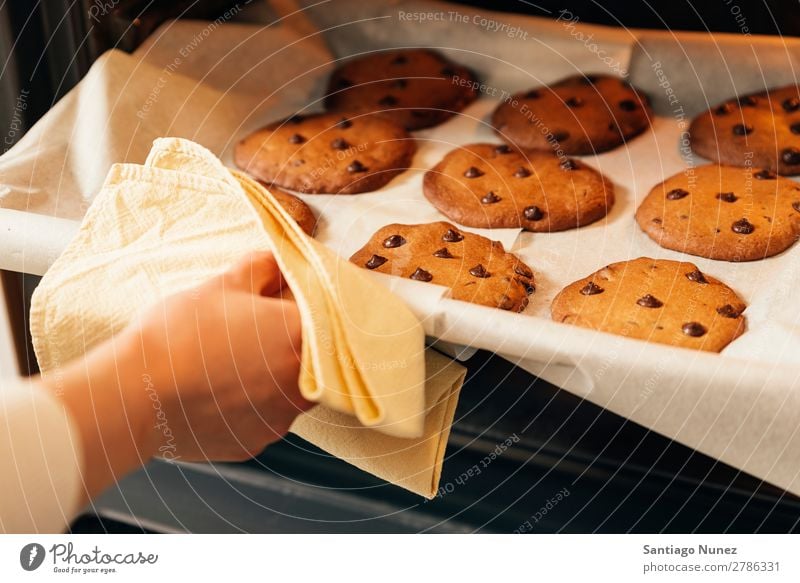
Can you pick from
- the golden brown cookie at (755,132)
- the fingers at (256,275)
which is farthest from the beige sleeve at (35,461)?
the golden brown cookie at (755,132)

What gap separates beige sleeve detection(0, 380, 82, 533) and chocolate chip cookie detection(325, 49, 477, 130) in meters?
0.67

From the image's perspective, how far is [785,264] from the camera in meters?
0.88

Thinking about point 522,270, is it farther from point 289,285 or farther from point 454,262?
point 289,285

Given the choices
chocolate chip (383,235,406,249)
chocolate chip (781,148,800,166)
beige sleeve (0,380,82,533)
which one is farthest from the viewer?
chocolate chip (781,148,800,166)

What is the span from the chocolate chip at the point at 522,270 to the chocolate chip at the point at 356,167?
0.26m

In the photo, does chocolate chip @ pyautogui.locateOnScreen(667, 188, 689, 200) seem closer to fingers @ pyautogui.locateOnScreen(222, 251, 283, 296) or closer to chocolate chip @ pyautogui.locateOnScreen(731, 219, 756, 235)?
chocolate chip @ pyautogui.locateOnScreen(731, 219, 756, 235)

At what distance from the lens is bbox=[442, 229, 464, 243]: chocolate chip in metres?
0.93

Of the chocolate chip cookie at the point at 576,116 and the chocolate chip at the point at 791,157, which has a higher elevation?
the chocolate chip cookie at the point at 576,116

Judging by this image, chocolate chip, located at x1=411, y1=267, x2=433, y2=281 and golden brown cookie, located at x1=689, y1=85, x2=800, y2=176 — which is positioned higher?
golden brown cookie, located at x1=689, y1=85, x2=800, y2=176

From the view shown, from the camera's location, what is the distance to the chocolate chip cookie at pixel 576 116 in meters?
1.12

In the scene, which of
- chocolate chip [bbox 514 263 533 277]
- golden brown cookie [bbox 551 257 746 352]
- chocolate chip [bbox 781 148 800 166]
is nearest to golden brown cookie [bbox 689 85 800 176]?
chocolate chip [bbox 781 148 800 166]

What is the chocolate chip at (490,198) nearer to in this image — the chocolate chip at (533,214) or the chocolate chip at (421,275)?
the chocolate chip at (533,214)

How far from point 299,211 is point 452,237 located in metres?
0.18

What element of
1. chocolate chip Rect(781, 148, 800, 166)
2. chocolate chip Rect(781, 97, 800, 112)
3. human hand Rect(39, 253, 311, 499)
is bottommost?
human hand Rect(39, 253, 311, 499)
